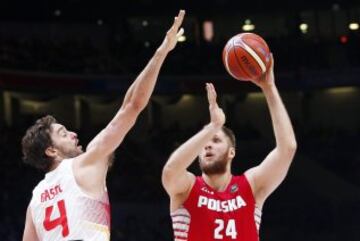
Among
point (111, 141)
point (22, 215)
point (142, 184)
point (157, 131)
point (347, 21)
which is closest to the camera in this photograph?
point (111, 141)

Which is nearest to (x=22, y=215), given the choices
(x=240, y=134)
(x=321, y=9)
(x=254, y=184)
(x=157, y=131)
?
(x=157, y=131)

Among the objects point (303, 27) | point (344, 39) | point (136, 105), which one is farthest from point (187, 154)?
point (303, 27)

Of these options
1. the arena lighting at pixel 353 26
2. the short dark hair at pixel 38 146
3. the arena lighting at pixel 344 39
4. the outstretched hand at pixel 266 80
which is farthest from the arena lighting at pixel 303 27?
the short dark hair at pixel 38 146

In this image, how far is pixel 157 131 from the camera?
71.2 feet

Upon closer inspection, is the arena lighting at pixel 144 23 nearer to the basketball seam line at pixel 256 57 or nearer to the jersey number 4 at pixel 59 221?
the basketball seam line at pixel 256 57

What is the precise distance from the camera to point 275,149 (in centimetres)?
431

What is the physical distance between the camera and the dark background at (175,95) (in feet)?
56.3

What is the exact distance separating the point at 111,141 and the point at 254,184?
3.38 ft

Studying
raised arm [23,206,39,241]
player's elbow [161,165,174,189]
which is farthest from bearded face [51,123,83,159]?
player's elbow [161,165,174,189]

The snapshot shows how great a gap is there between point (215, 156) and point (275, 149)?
350mm

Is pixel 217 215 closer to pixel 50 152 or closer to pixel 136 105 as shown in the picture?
pixel 136 105

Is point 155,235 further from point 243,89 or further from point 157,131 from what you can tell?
point 243,89

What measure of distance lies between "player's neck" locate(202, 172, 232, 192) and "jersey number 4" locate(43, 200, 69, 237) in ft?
3.03

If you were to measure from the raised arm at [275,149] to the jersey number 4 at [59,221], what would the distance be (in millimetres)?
1163
